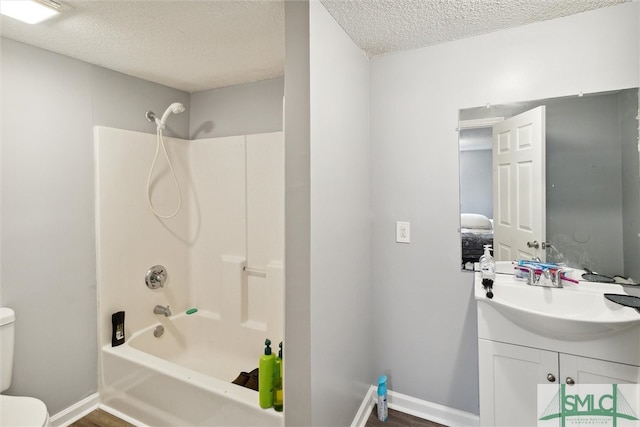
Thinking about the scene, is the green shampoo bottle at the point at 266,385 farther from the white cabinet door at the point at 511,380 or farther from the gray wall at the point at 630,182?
the gray wall at the point at 630,182

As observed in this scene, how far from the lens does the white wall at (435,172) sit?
158 cm

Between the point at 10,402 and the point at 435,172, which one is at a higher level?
the point at 435,172

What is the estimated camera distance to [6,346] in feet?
5.23

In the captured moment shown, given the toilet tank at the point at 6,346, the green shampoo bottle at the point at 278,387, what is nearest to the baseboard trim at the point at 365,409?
the green shampoo bottle at the point at 278,387

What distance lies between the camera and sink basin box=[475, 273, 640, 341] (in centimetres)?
123

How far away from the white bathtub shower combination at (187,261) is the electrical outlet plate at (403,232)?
84 cm

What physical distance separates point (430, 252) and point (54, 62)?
248cm

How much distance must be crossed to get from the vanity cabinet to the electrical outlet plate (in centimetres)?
67

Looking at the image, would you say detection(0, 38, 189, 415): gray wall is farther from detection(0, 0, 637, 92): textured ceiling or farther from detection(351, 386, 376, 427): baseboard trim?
detection(351, 386, 376, 427): baseboard trim

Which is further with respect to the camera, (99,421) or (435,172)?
(99,421)

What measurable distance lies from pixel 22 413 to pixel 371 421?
69.2 inches

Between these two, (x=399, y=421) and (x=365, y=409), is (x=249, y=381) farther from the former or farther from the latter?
(x=399, y=421)

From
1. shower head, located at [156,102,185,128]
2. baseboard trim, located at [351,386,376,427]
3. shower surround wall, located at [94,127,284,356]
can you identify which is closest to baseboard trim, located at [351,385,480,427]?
baseboard trim, located at [351,386,376,427]

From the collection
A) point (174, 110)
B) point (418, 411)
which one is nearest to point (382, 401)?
point (418, 411)
